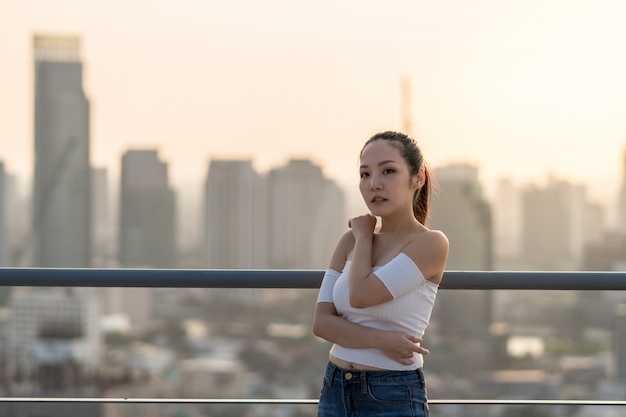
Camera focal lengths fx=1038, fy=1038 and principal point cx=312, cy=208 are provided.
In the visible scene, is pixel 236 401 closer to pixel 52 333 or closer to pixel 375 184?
pixel 375 184

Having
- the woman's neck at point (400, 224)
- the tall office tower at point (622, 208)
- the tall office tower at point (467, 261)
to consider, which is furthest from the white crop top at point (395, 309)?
the tall office tower at point (622, 208)

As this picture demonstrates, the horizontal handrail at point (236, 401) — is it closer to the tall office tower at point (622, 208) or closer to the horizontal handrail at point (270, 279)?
the horizontal handrail at point (270, 279)

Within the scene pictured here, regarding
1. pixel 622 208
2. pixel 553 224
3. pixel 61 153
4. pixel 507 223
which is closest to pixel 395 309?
pixel 622 208

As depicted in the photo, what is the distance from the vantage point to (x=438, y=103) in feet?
279

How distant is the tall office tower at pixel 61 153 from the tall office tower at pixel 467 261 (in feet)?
105

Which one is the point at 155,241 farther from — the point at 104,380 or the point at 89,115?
the point at 104,380

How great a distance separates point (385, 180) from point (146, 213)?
91.9 meters

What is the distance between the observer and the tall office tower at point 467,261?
264ft

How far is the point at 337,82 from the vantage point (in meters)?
91.4

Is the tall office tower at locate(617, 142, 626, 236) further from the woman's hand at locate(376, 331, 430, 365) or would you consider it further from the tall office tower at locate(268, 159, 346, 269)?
the woman's hand at locate(376, 331, 430, 365)

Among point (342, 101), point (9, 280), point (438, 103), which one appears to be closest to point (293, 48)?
point (342, 101)

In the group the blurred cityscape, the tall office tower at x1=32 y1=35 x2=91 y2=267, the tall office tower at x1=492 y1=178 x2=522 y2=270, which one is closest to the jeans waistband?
the blurred cityscape

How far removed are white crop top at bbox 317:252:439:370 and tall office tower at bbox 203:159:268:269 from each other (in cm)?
8451

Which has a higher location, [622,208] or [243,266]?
[622,208]
